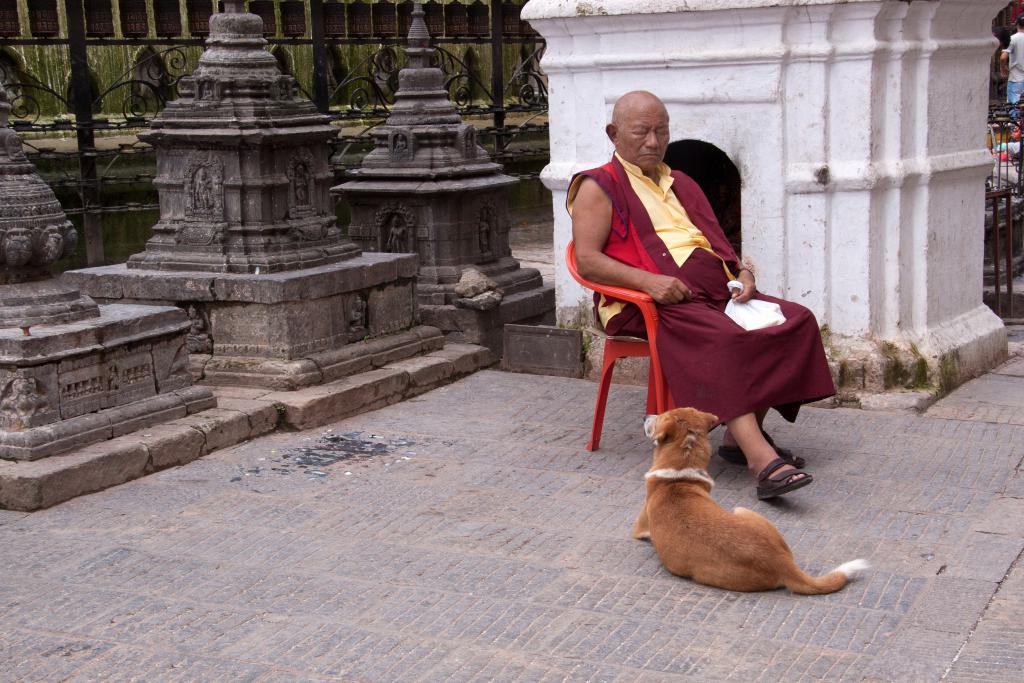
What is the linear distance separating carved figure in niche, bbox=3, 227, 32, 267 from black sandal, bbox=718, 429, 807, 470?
3000 millimetres

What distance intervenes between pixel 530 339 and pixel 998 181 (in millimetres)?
4347

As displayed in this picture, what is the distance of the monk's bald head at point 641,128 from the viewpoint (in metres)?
5.55

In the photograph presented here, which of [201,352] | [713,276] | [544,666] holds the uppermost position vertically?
[713,276]

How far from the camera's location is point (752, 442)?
5.14 m

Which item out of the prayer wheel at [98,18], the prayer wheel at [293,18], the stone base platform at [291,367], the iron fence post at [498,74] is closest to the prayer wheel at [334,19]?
the prayer wheel at [293,18]

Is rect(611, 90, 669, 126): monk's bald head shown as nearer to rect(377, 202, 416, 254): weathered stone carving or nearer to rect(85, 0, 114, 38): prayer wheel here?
rect(377, 202, 416, 254): weathered stone carving

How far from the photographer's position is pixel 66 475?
17.3 feet

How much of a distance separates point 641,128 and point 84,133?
580cm

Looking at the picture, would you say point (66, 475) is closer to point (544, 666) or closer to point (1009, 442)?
point (544, 666)

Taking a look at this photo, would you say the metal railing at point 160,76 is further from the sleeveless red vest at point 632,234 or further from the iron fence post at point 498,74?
the sleeveless red vest at point 632,234

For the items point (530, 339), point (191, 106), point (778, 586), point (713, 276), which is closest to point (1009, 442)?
point (713, 276)

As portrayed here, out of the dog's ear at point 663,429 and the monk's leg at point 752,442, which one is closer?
the dog's ear at point 663,429

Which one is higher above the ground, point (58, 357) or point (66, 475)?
point (58, 357)

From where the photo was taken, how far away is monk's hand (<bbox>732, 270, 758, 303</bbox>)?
5.49 metres
